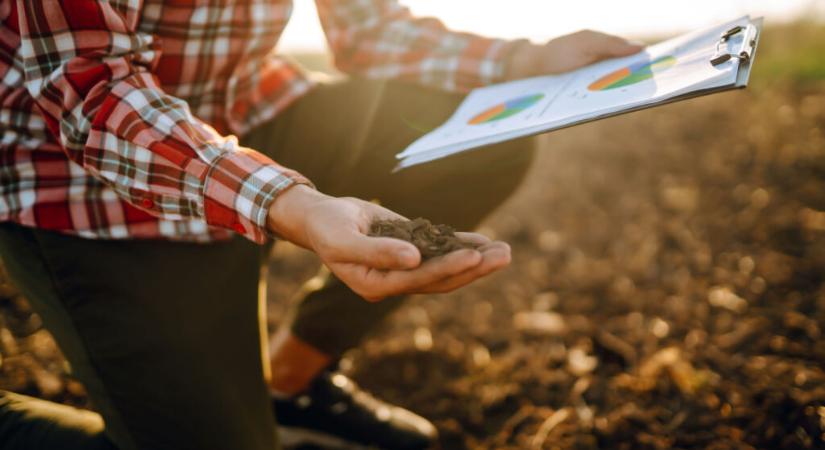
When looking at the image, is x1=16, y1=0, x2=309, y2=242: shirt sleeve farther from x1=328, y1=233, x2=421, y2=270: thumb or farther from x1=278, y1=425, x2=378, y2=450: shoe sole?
x1=278, y1=425, x2=378, y2=450: shoe sole

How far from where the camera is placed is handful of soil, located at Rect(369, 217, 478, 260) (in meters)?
0.89

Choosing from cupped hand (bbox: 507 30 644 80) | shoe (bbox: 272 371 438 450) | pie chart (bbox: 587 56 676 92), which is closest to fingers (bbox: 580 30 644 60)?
cupped hand (bbox: 507 30 644 80)

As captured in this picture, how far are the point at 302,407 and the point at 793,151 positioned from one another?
270 centimetres

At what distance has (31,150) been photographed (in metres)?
1.20

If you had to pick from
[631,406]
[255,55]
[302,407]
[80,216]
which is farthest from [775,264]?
[80,216]

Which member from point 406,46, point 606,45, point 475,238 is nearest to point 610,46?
A: point 606,45

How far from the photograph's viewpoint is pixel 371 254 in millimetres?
845

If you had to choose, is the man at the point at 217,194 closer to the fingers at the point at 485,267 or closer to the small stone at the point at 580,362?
the fingers at the point at 485,267

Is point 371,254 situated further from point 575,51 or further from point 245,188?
point 575,51

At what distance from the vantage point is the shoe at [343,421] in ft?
5.27

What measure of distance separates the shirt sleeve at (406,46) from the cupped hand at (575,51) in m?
0.09

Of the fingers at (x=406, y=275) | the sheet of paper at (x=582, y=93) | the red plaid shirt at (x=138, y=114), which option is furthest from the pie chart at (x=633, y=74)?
the red plaid shirt at (x=138, y=114)

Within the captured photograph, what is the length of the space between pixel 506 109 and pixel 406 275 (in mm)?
616

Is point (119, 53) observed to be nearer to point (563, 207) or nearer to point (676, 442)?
point (676, 442)
